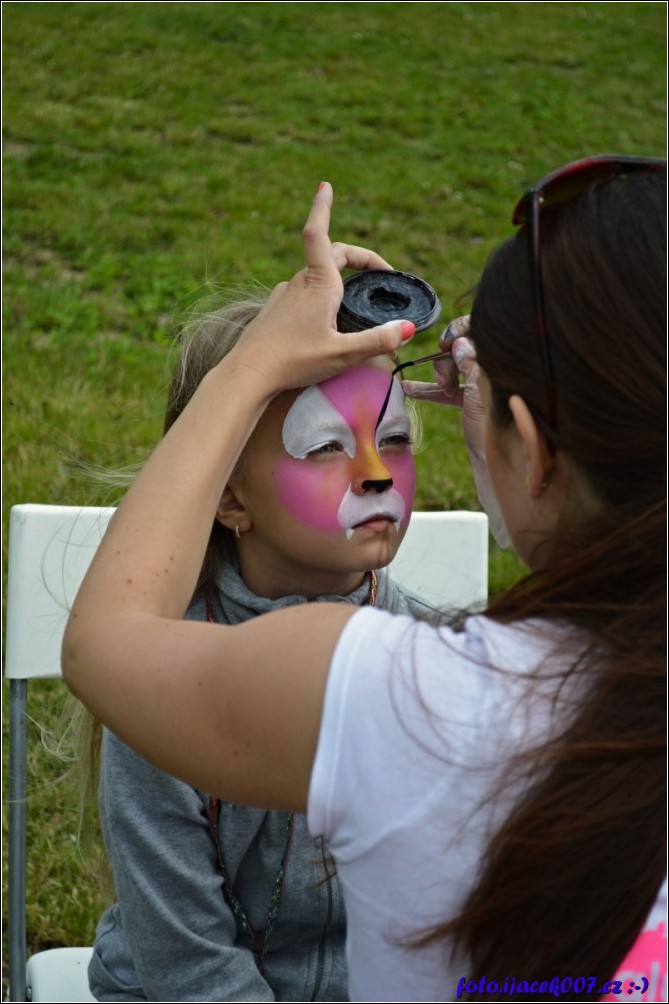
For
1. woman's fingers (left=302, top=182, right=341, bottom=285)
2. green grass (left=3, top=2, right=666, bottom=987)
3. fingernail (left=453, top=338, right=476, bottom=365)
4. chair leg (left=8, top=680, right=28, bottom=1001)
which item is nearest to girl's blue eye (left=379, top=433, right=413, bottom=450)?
→ fingernail (left=453, top=338, right=476, bottom=365)

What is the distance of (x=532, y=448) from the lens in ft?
4.13

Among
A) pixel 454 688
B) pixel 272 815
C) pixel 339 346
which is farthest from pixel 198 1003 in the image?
pixel 339 346

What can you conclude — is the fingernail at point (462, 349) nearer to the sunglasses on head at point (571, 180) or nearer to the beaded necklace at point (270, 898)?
the sunglasses on head at point (571, 180)

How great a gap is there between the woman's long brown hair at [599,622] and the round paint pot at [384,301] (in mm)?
448

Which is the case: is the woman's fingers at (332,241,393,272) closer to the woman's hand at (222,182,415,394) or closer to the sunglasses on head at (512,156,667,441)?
the woman's hand at (222,182,415,394)

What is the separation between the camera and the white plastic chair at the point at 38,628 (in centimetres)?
209

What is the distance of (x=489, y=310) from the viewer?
1.30 m

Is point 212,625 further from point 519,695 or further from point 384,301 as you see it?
point 384,301

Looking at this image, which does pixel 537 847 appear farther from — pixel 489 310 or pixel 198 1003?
pixel 198 1003

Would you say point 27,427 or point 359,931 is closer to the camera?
point 359,931

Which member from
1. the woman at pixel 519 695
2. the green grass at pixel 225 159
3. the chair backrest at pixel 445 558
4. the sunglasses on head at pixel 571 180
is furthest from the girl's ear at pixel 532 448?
the green grass at pixel 225 159

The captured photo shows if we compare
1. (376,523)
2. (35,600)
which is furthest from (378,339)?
(35,600)

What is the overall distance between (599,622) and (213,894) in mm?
772

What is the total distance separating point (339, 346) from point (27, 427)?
3.08 meters
